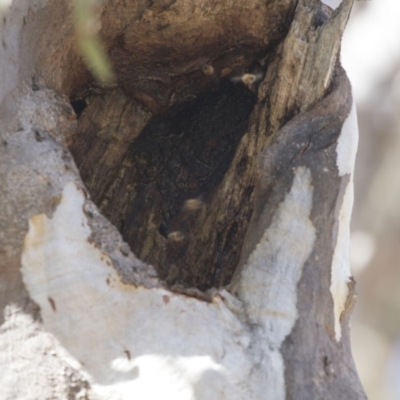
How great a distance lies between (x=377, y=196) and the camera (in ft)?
12.6

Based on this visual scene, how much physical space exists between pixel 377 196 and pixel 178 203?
2.35 meters

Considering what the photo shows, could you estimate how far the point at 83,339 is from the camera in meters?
1.16

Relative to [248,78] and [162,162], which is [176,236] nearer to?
[162,162]

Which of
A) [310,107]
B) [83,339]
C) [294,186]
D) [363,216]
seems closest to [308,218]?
[294,186]

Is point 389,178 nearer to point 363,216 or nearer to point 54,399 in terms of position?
point 363,216

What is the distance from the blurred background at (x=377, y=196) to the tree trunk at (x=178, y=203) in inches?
79.6

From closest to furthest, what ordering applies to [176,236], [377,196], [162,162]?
1. [176,236]
2. [162,162]
3. [377,196]

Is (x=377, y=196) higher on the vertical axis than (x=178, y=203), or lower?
higher

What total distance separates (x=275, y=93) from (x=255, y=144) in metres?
0.11

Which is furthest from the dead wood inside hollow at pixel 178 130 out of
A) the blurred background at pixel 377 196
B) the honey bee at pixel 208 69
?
the blurred background at pixel 377 196

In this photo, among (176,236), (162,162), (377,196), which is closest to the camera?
(176,236)

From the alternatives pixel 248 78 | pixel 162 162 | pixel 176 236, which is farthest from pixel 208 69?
pixel 176 236

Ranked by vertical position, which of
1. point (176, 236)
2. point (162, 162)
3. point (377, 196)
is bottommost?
point (176, 236)

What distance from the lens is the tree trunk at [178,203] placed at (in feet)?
3.80
